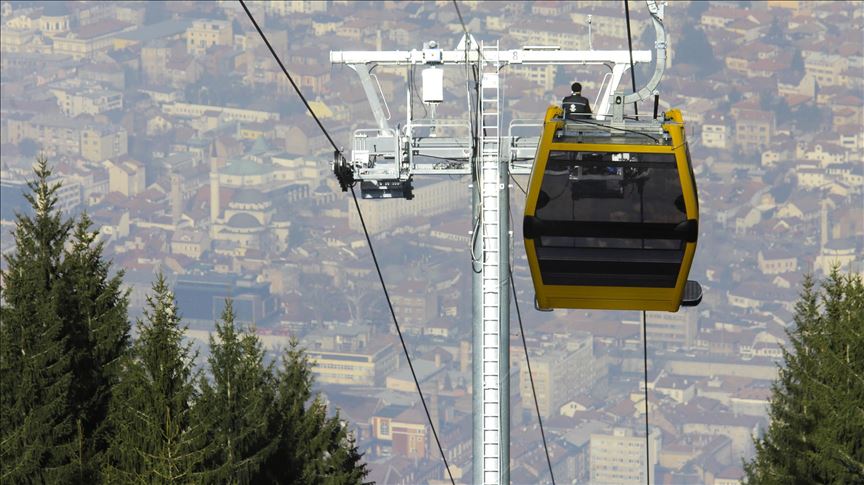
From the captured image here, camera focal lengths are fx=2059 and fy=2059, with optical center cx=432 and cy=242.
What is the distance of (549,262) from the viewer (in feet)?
46.1

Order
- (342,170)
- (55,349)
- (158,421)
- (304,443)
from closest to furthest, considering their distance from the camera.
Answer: (342,170) → (158,421) → (55,349) → (304,443)

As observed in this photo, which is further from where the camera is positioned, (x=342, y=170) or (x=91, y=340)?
(x=91, y=340)

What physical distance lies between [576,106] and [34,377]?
274 inches

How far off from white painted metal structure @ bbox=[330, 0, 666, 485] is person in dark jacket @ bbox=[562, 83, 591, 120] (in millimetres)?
147

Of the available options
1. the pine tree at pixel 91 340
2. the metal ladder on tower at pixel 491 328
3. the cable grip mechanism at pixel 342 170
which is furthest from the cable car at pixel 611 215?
the pine tree at pixel 91 340

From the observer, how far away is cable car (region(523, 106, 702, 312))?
45.1 feet

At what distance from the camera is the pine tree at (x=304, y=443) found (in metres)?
21.8

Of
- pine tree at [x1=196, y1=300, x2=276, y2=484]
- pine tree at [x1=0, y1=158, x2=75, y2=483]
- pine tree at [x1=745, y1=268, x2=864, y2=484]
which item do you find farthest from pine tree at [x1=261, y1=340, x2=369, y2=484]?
pine tree at [x1=745, y1=268, x2=864, y2=484]

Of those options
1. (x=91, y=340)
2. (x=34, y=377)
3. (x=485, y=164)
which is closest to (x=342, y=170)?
(x=485, y=164)

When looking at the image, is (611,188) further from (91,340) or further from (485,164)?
(91,340)

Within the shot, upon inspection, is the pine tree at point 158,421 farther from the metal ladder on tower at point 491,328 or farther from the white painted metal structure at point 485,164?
the metal ladder on tower at point 491,328

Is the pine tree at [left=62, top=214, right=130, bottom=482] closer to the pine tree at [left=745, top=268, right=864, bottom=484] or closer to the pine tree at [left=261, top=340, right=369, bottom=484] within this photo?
the pine tree at [left=261, top=340, right=369, bottom=484]

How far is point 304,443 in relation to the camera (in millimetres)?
22859

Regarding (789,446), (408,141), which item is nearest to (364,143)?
(408,141)
